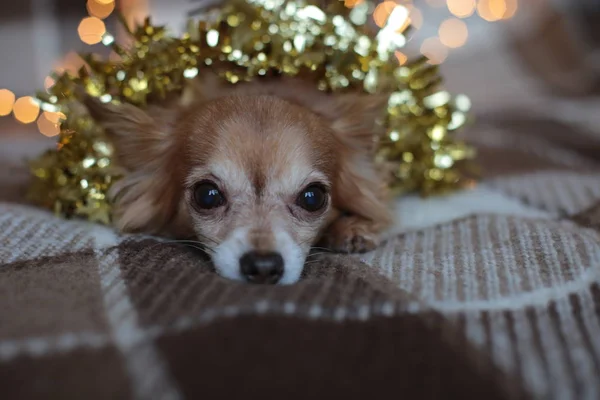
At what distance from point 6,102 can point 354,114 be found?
3236mm

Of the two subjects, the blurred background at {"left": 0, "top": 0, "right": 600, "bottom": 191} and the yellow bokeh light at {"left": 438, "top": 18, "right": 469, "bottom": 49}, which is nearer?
the blurred background at {"left": 0, "top": 0, "right": 600, "bottom": 191}

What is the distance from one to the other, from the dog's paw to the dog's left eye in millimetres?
87

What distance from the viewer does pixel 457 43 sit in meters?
4.03

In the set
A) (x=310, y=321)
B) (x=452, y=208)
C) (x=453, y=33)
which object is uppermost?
(x=453, y=33)

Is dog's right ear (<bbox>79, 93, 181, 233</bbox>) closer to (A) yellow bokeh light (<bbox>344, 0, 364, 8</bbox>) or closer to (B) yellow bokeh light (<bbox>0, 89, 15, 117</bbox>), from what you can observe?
(A) yellow bokeh light (<bbox>344, 0, 364, 8</bbox>)

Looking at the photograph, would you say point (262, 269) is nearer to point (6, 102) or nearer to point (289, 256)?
point (289, 256)

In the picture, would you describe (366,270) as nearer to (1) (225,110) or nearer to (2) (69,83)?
(1) (225,110)

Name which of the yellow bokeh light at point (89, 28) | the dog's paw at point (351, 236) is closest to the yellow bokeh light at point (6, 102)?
the yellow bokeh light at point (89, 28)

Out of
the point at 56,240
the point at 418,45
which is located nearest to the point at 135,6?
the point at 418,45

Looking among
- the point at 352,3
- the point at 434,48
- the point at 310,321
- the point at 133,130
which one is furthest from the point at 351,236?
the point at 434,48

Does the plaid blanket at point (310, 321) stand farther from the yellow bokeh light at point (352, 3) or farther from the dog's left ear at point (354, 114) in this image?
the yellow bokeh light at point (352, 3)

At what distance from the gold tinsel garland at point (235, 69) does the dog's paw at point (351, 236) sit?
0.29 meters

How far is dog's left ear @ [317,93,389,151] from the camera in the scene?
1.60 metres

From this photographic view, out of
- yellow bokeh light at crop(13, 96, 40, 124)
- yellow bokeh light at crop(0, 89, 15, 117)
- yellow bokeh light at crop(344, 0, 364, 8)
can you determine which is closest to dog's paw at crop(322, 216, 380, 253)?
yellow bokeh light at crop(344, 0, 364, 8)
